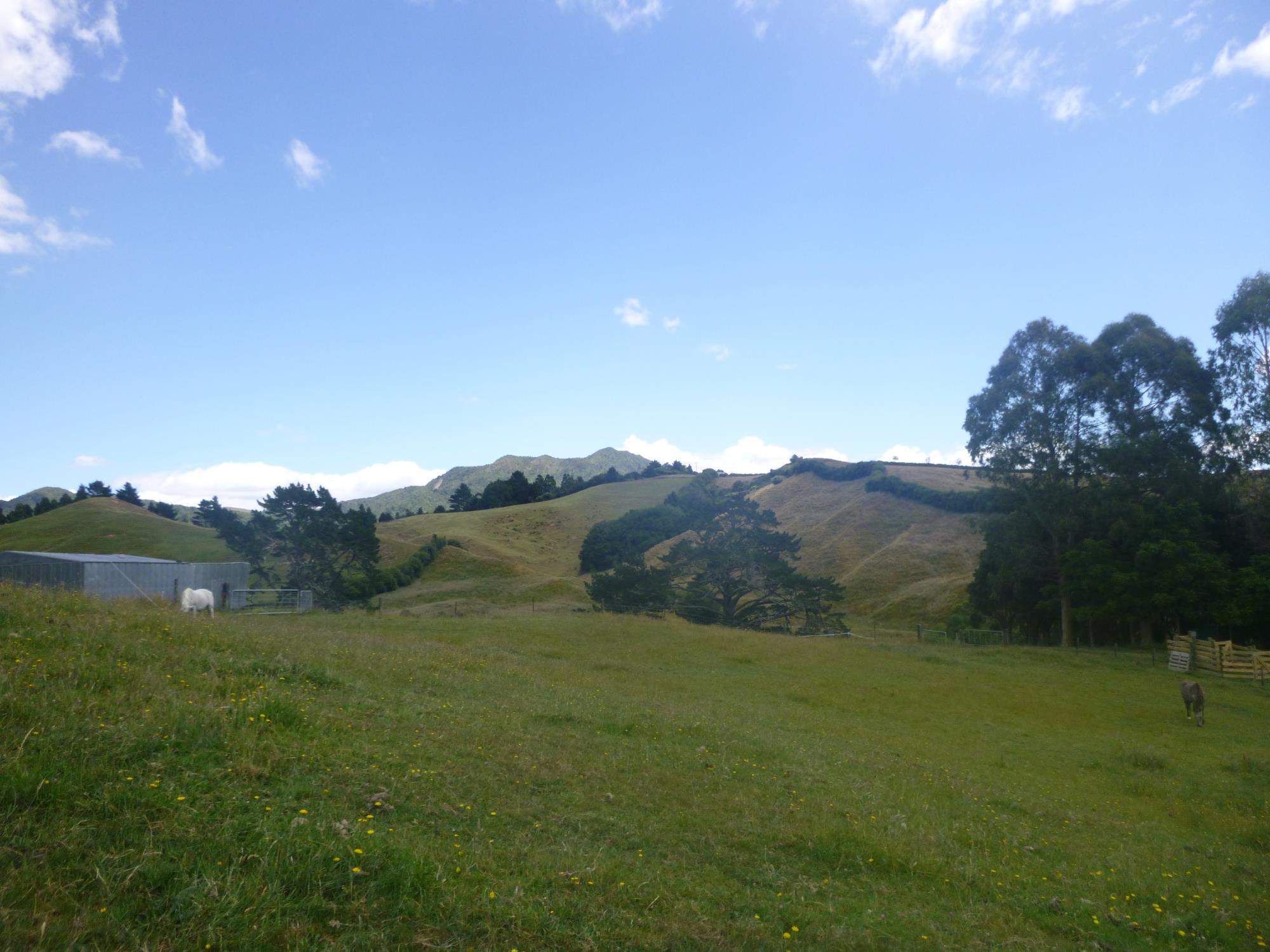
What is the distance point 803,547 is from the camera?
73062 millimetres

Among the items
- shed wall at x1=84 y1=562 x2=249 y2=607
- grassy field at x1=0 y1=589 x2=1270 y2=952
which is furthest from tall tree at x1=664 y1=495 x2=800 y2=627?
grassy field at x1=0 y1=589 x2=1270 y2=952

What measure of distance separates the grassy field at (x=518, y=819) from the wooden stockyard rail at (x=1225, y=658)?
18231 mm

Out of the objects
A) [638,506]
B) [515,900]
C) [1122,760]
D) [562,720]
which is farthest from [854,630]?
[638,506]

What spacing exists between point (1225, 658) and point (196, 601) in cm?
3934

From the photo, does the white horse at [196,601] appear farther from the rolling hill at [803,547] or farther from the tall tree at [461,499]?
the tall tree at [461,499]

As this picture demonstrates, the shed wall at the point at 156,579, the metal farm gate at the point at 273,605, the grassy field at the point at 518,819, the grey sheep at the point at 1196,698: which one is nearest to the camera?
the grassy field at the point at 518,819

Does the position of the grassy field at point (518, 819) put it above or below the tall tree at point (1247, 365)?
below

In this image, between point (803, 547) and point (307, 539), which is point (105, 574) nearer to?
point (307, 539)

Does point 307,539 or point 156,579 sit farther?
point 307,539

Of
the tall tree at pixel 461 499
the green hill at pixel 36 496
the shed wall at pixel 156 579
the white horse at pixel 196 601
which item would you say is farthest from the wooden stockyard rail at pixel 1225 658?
the green hill at pixel 36 496

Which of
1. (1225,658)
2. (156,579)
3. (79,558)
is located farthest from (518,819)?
(1225,658)

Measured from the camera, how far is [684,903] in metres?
5.71

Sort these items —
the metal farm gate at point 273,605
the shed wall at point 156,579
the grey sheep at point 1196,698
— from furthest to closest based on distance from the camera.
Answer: the metal farm gate at point 273,605
the shed wall at point 156,579
the grey sheep at point 1196,698

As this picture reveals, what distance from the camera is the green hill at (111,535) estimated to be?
211 feet
